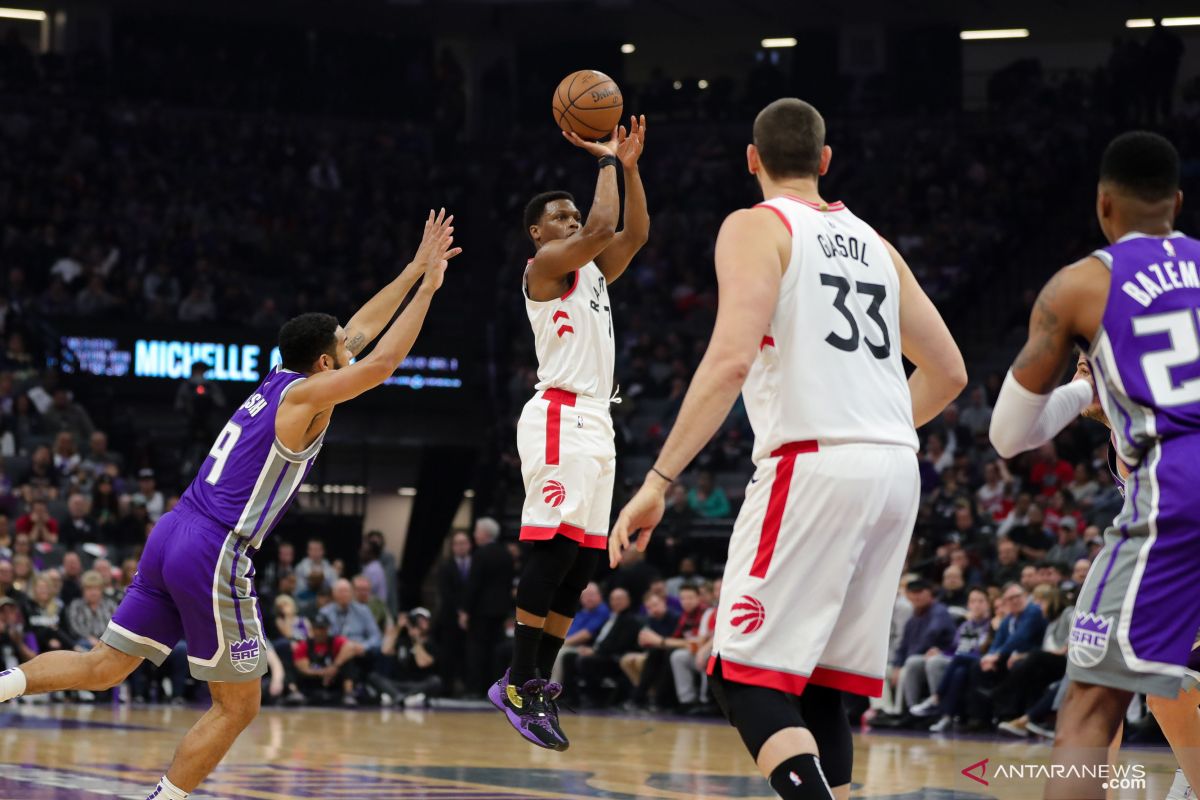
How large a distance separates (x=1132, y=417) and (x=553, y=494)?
363 cm

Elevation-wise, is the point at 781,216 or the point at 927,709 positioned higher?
the point at 781,216

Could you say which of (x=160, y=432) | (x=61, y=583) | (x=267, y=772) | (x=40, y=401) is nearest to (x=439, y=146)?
(x=160, y=432)

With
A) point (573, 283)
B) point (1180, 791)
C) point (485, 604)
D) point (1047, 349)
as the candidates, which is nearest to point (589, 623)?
point (485, 604)

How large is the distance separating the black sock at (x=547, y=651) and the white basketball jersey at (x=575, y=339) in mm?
1172

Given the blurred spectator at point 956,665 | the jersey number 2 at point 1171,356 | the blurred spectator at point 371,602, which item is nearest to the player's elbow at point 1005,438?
the jersey number 2 at point 1171,356

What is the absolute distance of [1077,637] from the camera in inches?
166

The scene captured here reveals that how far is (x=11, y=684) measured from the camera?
22.3 feet

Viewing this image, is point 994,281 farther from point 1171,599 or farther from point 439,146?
point 1171,599

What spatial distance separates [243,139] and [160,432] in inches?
275

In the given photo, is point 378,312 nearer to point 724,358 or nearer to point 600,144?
point 600,144

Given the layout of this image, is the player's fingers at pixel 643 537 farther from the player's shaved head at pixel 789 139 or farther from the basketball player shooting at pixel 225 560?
the basketball player shooting at pixel 225 560

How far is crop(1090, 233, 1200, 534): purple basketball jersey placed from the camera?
4.18m

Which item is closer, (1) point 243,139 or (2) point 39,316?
(2) point 39,316

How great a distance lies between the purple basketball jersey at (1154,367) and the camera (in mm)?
4180
